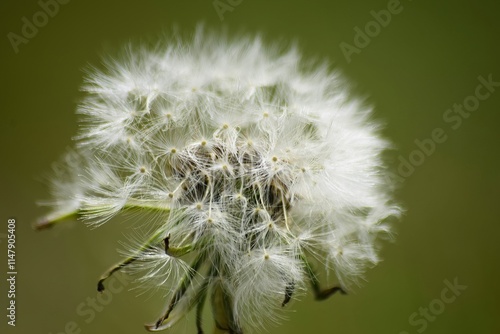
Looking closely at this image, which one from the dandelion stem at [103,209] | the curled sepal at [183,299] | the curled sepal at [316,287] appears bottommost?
the curled sepal at [316,287]

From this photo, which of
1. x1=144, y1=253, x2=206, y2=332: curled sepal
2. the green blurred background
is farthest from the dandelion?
the green blurred background

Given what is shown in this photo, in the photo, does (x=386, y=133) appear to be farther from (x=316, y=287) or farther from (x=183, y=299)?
(x=183, y=299)

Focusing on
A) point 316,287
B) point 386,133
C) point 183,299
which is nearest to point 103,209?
point 183,299

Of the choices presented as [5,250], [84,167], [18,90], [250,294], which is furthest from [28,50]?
[250,294]

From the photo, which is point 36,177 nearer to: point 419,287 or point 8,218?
point 8,218


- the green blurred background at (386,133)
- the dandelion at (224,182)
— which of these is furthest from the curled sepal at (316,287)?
the green blurred background at (386,133)

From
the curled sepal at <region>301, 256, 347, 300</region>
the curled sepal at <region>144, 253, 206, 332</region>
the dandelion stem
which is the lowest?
the curled sepal at <region>301, 256, 347, 300</region>

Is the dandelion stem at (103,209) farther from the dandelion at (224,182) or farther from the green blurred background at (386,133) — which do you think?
the green blurred background at (386,133)

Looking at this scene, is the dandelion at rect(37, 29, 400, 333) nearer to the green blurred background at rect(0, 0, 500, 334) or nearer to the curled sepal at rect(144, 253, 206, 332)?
the curled sepal at rect(144, 253, 206, 332)
